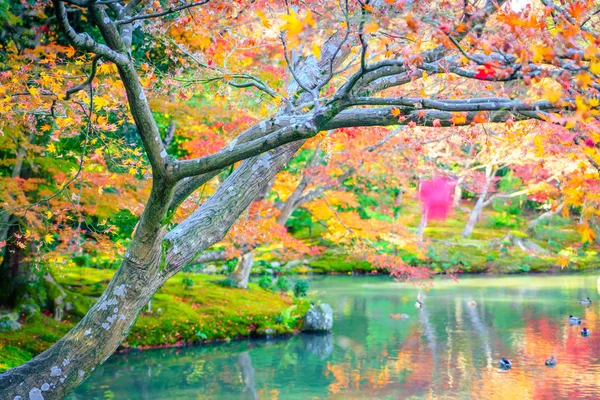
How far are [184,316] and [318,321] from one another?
297 cm

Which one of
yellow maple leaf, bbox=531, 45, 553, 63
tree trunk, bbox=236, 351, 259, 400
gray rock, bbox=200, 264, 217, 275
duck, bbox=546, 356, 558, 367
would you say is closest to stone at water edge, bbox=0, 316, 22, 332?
tree trunk, bbox=236, 351, 259, 400

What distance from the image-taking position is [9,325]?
10.9 metres

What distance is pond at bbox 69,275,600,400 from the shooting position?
9.26 metres

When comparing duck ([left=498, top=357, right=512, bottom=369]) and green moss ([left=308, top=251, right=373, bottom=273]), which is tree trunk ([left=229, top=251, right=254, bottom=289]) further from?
green moss ([left=308, top=251, right=373, bottom=273])

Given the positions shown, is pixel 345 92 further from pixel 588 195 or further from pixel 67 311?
pixel 67 311

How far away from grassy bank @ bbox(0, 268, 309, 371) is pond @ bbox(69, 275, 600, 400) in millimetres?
410

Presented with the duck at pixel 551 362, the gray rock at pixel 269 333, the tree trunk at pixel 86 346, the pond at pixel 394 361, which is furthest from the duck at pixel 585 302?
the tree trunk at pixel 86 346

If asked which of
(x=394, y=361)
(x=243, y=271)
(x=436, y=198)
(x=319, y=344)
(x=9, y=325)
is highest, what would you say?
(x=436, y=198)

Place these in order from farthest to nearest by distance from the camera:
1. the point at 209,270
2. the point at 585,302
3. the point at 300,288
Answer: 1. the point at 209,270
2. the point at 585,302
3. the point at 300,288

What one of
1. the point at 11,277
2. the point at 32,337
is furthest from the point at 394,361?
the point at 11,277

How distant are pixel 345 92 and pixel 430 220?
1132 inches

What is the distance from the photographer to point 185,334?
499 inches

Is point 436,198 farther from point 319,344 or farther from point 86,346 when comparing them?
point 86,346

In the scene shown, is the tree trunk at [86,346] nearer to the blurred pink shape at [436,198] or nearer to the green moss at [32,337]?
the green moss at [32,337]
